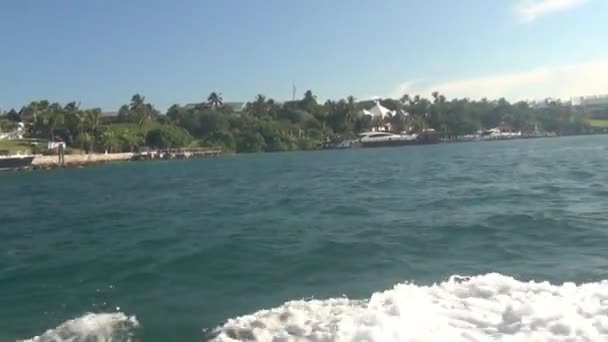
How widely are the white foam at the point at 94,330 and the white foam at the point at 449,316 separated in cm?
195

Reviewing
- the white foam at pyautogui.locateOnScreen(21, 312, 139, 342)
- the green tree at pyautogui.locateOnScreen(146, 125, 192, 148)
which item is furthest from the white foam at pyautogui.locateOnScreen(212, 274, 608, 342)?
the green tree at pyautogui.locateOnScreen(146, 125, 192, 148)

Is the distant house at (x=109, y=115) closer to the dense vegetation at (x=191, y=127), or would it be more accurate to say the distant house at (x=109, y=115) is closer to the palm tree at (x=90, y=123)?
the dense vegetation at (x=191, y=127)

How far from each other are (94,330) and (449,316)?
21.4ft

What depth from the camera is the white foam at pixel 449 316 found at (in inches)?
352

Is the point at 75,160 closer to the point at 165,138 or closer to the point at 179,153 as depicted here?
the point at 179,153

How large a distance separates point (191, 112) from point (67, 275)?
168 metres

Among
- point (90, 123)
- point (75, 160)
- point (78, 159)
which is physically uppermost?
point (90, 123)

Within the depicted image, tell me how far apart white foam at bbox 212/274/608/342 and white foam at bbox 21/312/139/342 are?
1.95m

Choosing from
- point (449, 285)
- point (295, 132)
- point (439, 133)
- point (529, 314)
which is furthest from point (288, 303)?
point (439, 133)

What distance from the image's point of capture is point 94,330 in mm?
10891

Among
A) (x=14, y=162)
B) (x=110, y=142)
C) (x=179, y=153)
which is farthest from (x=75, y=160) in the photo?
(x=179, y=153)

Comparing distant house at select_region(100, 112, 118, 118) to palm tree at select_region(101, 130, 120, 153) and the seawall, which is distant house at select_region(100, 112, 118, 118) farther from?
the seawall

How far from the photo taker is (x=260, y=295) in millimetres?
12992

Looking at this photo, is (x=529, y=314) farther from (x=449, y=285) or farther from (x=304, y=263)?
(x=304, y=263)
